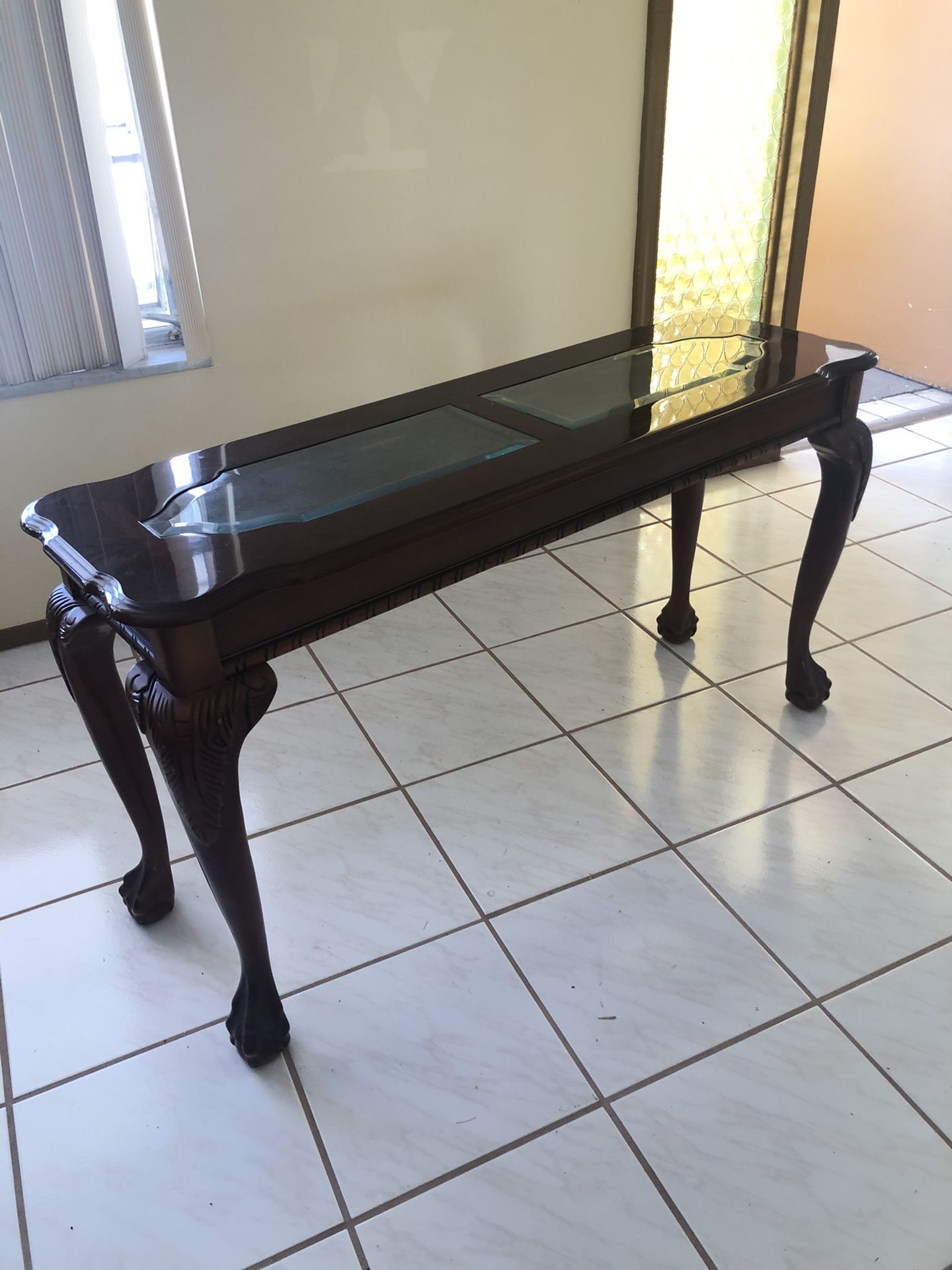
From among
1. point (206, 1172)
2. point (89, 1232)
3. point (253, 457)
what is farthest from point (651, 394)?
point (89, 1232)

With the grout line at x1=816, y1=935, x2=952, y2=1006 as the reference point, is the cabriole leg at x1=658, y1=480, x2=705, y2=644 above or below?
above

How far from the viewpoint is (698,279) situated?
2879mm

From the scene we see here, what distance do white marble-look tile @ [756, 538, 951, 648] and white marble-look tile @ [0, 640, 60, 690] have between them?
1.82 metres

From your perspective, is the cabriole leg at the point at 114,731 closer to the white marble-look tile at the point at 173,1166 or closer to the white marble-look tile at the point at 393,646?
the white marble-look tile at the point at 173,1166

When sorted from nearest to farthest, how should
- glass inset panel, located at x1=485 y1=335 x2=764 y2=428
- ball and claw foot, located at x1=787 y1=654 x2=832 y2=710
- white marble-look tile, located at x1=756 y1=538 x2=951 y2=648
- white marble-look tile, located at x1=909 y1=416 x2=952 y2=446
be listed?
glass inset panel, located at x1=485 y1=335 x2=764 y2=428 → ball and claw foot, located at x1=787 y1=654 x2=832 y2=710 → white marble-look tile, located at x1=756 y1=538 x2=951 y2=648 → white marble-look tile, located at x1=909 y1=416 x2=952 y2=446

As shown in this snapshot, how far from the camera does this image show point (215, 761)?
3.85ft

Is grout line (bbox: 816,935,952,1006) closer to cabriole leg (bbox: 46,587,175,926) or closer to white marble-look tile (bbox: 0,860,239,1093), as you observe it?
white marble-look tile (bbox: 0,860,239,1093)

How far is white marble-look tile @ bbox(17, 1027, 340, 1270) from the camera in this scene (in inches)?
46.6

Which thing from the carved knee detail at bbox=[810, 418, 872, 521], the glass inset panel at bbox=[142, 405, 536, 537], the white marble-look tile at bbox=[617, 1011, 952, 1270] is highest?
the glass inset panel at bbox=[142, 405, 536, 537]

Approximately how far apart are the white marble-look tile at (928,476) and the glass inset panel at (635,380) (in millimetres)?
1408

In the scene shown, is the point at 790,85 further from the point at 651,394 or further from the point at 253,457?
the point at 253,457

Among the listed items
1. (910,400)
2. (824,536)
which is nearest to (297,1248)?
(824,536)

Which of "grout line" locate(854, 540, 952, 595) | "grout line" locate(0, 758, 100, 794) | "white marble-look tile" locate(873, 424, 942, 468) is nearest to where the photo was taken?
"grout line" locate(0, 758, 100, 794)

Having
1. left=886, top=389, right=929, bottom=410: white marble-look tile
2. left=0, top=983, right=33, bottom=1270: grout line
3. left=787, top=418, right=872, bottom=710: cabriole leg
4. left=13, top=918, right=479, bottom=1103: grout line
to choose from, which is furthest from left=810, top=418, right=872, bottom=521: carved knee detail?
left=886, top=389, right=929, bottom=410: white marble-look tile
